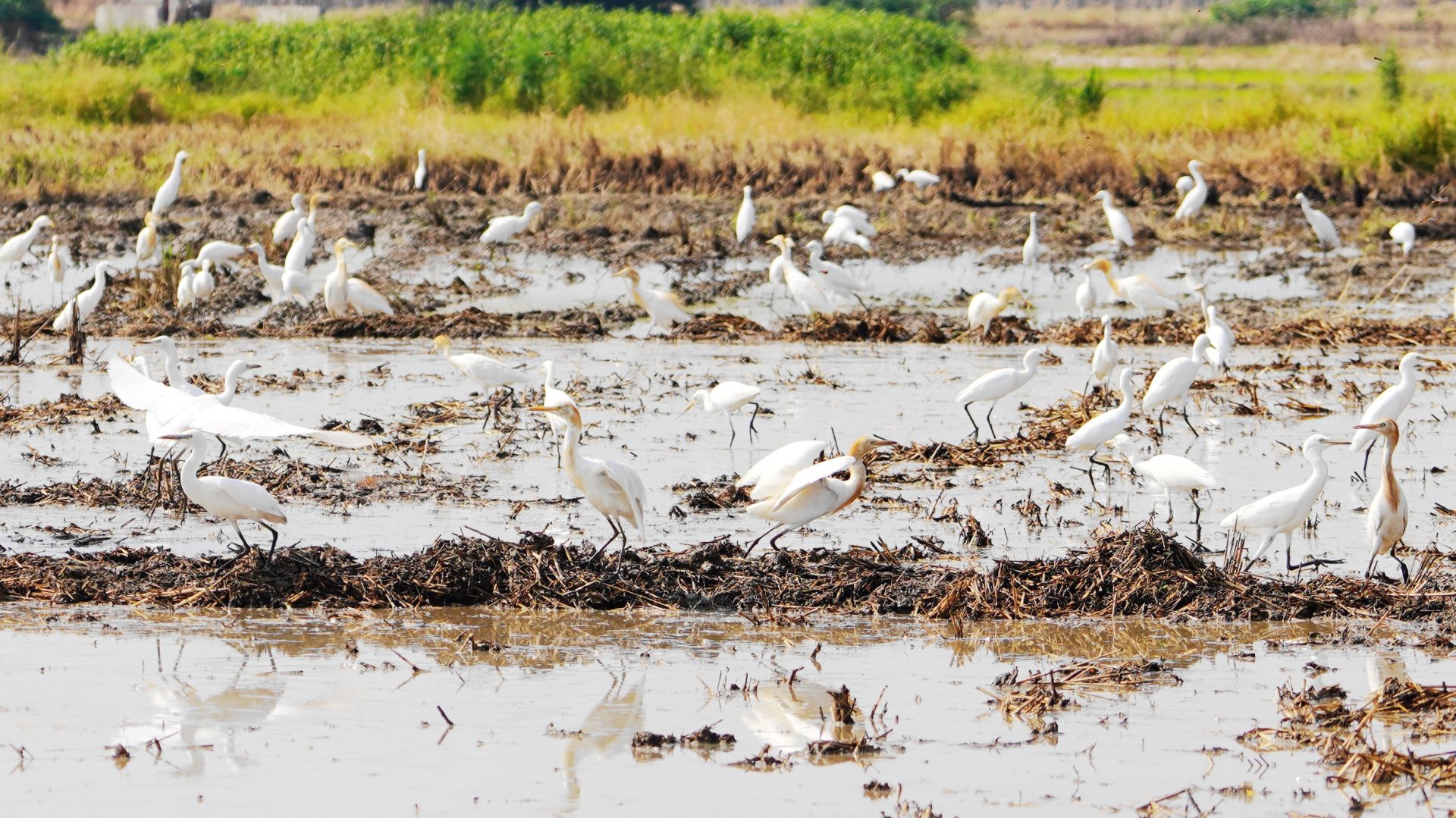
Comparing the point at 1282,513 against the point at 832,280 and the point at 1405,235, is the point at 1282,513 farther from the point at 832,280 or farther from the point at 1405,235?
the point at 1405,235

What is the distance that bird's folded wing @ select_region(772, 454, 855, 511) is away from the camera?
7.70 metres

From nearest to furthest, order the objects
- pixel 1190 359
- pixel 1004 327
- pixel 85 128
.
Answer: pixel 1190 359
pixel 1004 327
pixel 85 128

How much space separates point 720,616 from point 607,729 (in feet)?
5.28

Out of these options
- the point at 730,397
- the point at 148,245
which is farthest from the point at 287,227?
the point at 730,397

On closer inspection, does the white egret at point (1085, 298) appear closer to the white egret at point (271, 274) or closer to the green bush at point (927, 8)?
the white egret at point (271, 274)

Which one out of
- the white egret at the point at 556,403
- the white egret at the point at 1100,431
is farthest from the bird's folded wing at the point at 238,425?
the white egret at the point at 1100,431

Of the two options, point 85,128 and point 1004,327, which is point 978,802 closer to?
point 1004,327

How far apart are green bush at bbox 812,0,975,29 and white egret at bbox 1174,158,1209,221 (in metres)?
32.9

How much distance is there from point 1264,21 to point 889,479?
171 ft

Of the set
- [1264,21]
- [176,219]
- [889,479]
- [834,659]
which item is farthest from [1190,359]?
[1264,21]

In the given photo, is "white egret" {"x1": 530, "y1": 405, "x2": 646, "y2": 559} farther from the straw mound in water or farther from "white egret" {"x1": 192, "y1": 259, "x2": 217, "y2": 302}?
"white egret" {"x1": 192, "y1": 259, "x2": 217, "y2": 302}

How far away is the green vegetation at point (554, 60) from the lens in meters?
32.9

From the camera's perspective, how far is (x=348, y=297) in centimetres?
1681

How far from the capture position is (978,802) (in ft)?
17.3
